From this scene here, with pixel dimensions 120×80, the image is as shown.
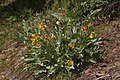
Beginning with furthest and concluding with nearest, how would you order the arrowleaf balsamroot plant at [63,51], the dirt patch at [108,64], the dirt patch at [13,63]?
1. the dirt patch at [13,63]
2. the arrowleaf balsamroot plant at [63,51]
3. the dirt patch at [108,64]

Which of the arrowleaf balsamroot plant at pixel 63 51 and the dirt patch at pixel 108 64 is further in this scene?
the arrowleaf balsamroot plant at pixel 63 51

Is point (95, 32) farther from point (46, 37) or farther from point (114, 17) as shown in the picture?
point (46, 37)

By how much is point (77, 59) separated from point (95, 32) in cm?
77

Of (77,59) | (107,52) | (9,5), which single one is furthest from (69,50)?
(9,5)

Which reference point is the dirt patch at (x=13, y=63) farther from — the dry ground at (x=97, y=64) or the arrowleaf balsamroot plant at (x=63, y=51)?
the arrowleaf balsamroot plant at (x=63, y=51)

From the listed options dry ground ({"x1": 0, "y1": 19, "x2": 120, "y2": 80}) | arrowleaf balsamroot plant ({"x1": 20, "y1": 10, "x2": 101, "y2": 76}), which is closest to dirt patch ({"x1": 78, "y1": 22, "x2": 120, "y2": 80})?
dry ground ({"x1": 0, "y1": 19, "x2": 120, "y2": 80})

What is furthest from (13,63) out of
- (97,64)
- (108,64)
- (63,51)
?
(108,64)

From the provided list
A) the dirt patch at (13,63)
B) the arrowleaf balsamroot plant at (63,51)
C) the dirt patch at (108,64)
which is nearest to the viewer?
the dirt patch at (108,64)

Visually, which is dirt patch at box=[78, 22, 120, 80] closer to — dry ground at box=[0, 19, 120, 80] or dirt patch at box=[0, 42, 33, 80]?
dry ground at box=[0, 19, 120, 80]

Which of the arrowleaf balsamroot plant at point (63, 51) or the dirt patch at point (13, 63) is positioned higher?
the arrowleaf balsamroot plant at point (63, 51)

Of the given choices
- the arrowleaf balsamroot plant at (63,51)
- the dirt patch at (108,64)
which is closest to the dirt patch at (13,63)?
the arrowleaf balsamroot plant at (63,51)

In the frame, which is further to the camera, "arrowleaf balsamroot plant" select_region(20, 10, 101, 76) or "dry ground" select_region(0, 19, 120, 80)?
"arrowleaf balsamroot plant" select_region(20, 10, 101, 76)

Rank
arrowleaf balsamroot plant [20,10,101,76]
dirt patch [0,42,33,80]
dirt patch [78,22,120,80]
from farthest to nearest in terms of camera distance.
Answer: dirt patch [0,42,33,80] → arrowleaf balsamroot plant [20,10,101,76] → dirt patch [78,22,120,80]

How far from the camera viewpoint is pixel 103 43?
4.65 m
